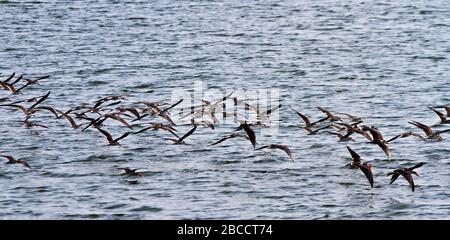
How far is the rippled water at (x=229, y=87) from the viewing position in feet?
111

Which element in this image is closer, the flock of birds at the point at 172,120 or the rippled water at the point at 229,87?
the rippled water at the point at 229,87

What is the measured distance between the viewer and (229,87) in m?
52.0

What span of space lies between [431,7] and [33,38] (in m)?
25.0

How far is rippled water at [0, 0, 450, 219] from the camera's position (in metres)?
33.8

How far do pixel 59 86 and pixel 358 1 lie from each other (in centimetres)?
3635

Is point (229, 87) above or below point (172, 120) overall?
below

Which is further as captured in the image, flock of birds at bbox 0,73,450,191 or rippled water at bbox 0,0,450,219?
flock of birds at bbox 0,73,450,191

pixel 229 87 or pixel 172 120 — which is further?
pixel 229 87
